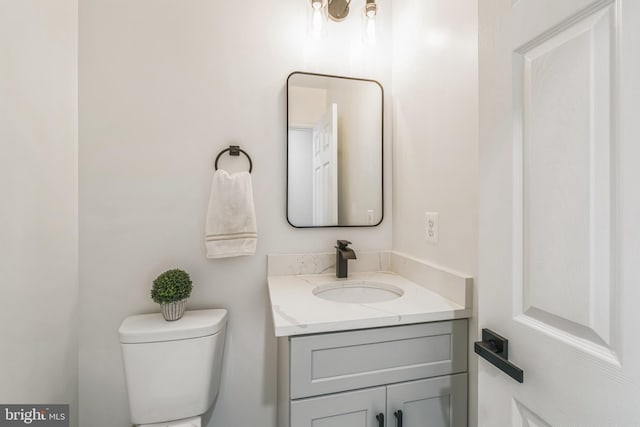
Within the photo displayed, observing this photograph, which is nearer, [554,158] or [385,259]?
[554,158]

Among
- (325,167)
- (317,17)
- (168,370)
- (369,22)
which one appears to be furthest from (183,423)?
(369,22)

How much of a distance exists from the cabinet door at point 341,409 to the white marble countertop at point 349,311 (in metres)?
0.21

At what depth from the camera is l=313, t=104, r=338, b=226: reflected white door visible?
1.43 meters

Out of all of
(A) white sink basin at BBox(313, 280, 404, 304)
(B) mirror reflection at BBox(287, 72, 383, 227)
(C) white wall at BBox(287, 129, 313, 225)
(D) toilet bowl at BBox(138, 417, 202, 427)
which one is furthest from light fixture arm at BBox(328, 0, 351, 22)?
(D) toilet bowl at BBox(138, 417, 202, 427)

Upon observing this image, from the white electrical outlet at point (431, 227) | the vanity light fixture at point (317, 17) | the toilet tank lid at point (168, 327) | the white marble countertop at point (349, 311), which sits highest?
the vanity light fixture at point (317, 17)

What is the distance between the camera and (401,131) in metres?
1.45

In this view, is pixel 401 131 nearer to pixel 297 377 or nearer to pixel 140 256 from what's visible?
pixel 297 377

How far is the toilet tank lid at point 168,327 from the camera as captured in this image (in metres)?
1.07

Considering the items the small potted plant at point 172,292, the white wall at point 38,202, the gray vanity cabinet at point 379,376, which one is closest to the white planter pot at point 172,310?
the small potted plant at point 172,292

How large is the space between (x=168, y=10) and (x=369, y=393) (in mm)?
1748

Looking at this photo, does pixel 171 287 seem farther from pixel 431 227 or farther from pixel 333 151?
pixel 431 227

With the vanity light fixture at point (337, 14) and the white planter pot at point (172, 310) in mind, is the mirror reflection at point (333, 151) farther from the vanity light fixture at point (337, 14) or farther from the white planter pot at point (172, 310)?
the white planter pot at point (172, 310)

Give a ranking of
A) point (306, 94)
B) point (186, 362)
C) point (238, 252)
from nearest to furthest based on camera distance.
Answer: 1. point (186, 362)
2. point (238, 252)
3. point (306, 94)

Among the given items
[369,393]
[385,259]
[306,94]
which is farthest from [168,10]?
[369,393]
